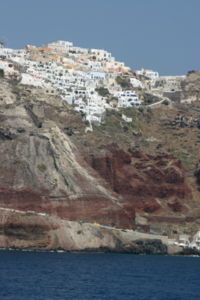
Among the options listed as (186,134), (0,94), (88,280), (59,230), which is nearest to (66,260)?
(59,230)

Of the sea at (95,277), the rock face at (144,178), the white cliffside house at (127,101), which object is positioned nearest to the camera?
the sea at (95,277)

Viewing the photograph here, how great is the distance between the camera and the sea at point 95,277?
326 feet

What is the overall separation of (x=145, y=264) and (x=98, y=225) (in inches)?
478

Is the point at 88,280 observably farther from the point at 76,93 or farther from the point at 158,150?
the point at 76,93

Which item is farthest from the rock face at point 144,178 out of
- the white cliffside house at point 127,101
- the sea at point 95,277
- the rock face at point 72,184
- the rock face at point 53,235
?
the white cliffside house at point 127,101

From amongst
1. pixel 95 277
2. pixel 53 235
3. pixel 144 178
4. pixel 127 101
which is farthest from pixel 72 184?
pixel 127 101

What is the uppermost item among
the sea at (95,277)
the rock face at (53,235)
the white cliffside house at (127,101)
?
the white cliffside house at (127,101)

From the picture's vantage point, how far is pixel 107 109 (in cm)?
18812

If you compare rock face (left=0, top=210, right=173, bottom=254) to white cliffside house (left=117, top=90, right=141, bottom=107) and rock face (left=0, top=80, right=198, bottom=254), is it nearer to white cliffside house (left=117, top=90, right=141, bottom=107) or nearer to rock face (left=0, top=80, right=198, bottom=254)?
rock face (left=0, top=80, right=198, bottom=254)

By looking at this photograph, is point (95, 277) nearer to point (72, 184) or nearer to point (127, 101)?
point (72, 184)

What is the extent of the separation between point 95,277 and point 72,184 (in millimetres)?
36529

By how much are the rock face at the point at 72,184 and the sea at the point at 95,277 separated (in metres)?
2.59

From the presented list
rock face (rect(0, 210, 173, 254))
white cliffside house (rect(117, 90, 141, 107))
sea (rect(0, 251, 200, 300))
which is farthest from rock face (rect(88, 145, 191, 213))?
white cliffside house (rect(117, 90, 141, 107))

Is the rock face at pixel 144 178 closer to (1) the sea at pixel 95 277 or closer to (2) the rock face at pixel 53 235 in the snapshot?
(2) the rock face at pixel 53 235
